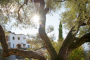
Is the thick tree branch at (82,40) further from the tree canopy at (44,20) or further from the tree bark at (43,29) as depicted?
the tree bark at (43,29)

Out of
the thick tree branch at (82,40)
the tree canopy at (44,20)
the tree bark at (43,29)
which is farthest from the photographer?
the thick tree branch at (82,40)

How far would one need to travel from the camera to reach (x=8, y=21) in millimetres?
7832

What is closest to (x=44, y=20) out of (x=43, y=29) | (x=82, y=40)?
(x=43, y=29)

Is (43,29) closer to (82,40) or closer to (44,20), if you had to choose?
(44,20)

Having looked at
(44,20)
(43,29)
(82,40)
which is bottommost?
(82,40)

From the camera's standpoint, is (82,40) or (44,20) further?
(82,40)

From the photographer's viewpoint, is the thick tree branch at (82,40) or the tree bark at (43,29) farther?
the thick tree branch at (82,40)

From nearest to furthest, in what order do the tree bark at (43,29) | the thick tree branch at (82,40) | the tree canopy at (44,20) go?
the tree canopy at (44,20), the tree bark at (43,29), the thick tree branch at (82,40)

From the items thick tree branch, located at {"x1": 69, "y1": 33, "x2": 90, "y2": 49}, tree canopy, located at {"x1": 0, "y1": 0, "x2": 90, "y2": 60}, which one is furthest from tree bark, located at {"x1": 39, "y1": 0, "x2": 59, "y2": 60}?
thick tree branch, located at {"x1": 69, "y1": 33, "x2": 90, "y2": 49}

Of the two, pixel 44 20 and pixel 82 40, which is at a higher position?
pixel 44 20

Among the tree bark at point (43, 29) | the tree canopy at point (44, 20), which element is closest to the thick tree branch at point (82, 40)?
the tree canopy at point (44, 20)

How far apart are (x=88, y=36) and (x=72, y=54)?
4.19 metres

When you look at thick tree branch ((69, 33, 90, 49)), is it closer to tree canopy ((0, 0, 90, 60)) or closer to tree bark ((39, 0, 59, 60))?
tree canopy ((0, 0, 90, 60))

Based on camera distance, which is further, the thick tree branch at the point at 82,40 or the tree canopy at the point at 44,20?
the thick tree branch at the point at 82,40
